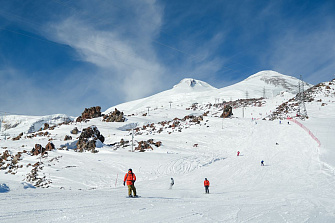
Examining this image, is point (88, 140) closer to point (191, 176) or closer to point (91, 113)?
point (191, 176)

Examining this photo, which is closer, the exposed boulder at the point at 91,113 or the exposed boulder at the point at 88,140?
the exposed boulder at the point at 88,140

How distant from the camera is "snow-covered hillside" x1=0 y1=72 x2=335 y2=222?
7.85m

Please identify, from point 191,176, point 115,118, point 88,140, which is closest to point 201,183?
point 191,176

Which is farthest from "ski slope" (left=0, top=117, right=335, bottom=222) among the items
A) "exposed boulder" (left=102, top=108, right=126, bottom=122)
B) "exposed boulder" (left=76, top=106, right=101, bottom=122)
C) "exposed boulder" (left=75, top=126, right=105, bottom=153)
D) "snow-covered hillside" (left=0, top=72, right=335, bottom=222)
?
"exposed boulder" (left=76, top=106, right=101, bottom=122)

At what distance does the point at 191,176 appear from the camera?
78.4ft

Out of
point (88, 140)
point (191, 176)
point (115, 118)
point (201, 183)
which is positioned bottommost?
point (191, 176)

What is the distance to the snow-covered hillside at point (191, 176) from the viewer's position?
25.8ft

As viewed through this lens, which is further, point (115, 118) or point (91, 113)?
point (91, 113)

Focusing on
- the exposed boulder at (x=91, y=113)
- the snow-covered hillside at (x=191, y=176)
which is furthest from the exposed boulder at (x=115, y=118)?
the exposed boulder at (x=91, y=113)

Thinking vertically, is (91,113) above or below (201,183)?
above

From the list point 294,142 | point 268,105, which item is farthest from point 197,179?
point 268,105

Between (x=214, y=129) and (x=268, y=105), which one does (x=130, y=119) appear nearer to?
(x=214, y=129)

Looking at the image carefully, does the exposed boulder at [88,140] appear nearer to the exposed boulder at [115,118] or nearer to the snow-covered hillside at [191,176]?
the snow-covered hillside at [191,176]

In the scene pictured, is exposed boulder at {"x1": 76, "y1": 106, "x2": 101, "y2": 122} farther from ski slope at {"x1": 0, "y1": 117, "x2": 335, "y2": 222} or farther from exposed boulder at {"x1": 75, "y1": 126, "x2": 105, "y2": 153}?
ski slope at {"x1": 0, "y1": 117, "x2": 335, "y2": 222}
